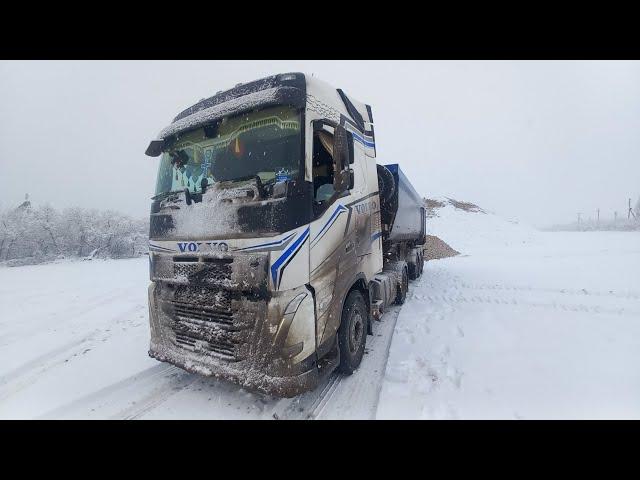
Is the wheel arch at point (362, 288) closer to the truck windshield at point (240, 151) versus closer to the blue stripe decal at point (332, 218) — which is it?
the blue stripe decal at point (332, 218)

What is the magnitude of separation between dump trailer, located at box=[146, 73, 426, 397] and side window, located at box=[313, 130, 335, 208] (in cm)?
1

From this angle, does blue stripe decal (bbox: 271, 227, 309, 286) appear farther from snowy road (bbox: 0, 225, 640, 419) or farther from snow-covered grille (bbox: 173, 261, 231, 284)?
snowy road (bbox: 0, 225, 640, 419)

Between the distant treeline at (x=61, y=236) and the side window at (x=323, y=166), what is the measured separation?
2011cm

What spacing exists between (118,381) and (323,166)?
3.62 meters

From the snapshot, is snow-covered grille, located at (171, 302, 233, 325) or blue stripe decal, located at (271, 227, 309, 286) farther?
Result: snow-covered grille, located at (171, 302, 233, 325)

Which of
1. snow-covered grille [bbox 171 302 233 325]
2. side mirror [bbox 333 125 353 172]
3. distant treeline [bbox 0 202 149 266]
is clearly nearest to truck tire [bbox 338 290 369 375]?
snow-covered grille [bbox 171 302 233 325]

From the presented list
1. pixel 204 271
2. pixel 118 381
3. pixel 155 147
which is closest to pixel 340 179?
Result: pixel 204 271

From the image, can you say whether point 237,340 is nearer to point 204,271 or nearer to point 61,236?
point 204,271

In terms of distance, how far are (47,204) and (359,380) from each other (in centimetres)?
3082

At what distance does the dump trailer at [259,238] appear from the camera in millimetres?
2721

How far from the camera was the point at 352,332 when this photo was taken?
3727 millimetres

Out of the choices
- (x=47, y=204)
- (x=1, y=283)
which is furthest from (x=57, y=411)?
(x=47, y=204)

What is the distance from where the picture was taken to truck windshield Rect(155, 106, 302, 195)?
2936 mm

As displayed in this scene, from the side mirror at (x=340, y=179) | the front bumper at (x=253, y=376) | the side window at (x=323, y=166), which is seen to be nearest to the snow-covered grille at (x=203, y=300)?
the front bumper at (x=253, y=376)
